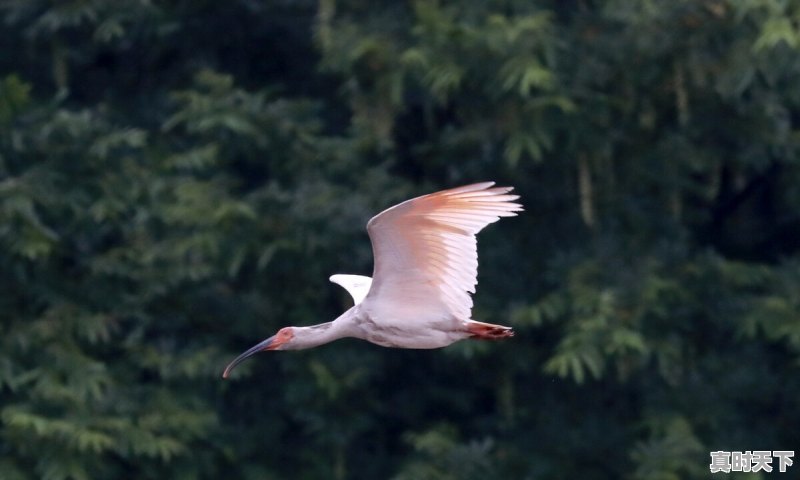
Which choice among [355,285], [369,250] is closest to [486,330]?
[355,285]

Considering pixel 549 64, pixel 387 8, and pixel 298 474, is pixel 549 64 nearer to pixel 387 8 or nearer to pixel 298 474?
pixel 387 8

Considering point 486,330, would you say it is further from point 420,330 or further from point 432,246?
point 432,246

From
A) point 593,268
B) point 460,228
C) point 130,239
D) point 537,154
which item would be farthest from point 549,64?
point 460,228

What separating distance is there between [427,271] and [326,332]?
2.34 ft

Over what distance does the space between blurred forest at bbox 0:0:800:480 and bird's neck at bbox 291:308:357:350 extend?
275 centimetres

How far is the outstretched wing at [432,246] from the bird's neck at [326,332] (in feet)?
0.63

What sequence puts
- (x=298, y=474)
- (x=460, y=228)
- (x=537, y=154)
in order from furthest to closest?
(x=298, y=474)
(x=537, y=154)
(x=460, y=228)

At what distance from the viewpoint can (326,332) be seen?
8.16 m

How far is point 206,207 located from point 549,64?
224 cm

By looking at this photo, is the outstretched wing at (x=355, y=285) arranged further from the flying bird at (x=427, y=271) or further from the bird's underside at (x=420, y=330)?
the bird's underside at (x=420, y=330)

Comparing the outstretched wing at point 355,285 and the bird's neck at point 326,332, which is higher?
the outstretched wing at point 355,285

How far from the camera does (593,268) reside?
11469mm

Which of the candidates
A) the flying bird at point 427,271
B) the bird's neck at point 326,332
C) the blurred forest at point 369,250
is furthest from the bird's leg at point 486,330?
the blurred forest at point 369,250

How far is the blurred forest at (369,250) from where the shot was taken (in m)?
11.0
